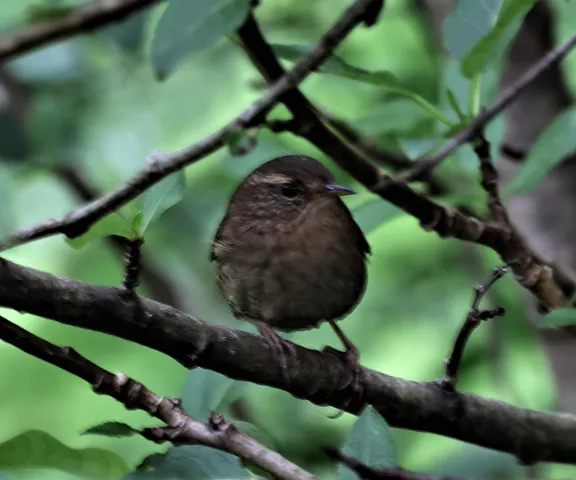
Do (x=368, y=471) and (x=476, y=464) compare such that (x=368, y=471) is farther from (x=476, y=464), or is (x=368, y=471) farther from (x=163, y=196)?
(x=476, y=464)

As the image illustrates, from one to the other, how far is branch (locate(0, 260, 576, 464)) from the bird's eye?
2.40ft

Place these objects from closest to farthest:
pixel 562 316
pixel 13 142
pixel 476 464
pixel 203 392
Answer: pixel 562 316 < pixel 203 392 < pixel 476 464 < pixel 13 142

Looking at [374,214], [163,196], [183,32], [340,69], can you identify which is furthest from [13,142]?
[183,32]

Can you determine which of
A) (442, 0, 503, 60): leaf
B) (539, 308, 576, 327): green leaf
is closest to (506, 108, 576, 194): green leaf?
(442, 0, 503, 60): leaf

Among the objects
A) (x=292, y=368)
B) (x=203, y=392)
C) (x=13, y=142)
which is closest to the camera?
(x=292, y=368)

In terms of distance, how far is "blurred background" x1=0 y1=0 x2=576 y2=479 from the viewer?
9.78 ft

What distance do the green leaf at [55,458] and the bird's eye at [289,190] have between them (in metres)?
1.09

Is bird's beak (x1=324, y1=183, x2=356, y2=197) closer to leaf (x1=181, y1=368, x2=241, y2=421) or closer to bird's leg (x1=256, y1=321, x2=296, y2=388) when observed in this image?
bird's leg (x1=256, y1=321, x2=296, y2=388)

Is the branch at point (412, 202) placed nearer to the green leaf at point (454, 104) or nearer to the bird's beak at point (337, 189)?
the green leaf at point (454, 104)

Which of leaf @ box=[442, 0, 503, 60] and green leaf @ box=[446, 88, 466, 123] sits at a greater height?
leaf @ box=[442, 0, 503, 60]

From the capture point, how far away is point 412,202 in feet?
6.64

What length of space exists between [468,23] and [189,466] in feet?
4.00

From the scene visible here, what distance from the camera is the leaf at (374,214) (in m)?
2.27

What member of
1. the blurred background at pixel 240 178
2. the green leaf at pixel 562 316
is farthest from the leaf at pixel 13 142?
the green leaf at pixel 562 316
